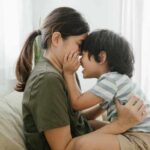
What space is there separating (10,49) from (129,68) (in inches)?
40.4

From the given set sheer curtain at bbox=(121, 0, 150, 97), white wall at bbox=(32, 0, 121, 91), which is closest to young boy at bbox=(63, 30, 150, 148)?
sheer curtain at bbox=(121, 0, 150, 97)

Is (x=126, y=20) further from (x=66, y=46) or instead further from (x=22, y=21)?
(x=66, y=46)

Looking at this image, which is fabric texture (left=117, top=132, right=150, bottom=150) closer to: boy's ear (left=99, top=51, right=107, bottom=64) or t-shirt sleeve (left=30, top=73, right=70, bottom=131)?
t-shirt sleeve (left=30, top=73, right=70, bottom=131)

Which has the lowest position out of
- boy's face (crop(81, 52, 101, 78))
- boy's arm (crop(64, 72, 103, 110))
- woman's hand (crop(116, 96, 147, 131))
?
woman's hand (crop(116, 96, 147, 131))

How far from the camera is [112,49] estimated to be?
57.3 inches

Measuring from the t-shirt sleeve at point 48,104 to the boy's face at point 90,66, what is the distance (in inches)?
12.7

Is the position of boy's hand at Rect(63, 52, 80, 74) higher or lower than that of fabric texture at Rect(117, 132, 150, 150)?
higher

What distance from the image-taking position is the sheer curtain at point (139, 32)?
2586 millimetres

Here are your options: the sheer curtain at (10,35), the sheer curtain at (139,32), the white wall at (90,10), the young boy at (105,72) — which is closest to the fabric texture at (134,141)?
the young boy at (105,72)

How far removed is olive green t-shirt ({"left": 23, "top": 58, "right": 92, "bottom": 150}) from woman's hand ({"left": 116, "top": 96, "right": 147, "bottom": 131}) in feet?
0.81

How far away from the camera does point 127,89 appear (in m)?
1.38

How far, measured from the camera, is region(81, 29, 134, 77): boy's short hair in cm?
145

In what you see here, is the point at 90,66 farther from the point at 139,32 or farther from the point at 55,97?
the point at 139,32

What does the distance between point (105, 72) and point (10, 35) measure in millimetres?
961
